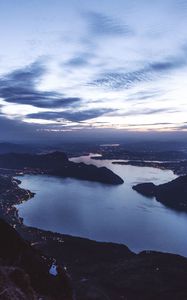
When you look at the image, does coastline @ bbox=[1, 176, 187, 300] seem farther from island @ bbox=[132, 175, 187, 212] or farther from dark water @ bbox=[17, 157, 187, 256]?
island @ bbox=[132, 175, 187, 212]

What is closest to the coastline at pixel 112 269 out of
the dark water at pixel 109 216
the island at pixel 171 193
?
the dark water at pixel 109 216

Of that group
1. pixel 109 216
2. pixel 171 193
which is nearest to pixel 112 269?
pixel 109 216

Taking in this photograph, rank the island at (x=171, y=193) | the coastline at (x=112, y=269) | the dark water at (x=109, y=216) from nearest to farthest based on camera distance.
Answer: the coastline at (x=112, y=269)
the dark water at (x=109, y=216)
the island at (x=171, y=193)

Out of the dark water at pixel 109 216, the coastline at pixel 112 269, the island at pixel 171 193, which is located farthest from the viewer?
the island at pixel 171 193

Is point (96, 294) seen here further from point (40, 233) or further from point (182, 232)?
point (182, 232)

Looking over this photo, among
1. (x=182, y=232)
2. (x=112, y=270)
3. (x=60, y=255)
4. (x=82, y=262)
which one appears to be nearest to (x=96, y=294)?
(x=112, y=270)

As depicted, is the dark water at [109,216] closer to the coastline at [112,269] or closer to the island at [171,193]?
the island at [171,193]

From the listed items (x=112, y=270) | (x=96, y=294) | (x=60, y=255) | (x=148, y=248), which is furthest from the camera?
(x=148, y=248)
